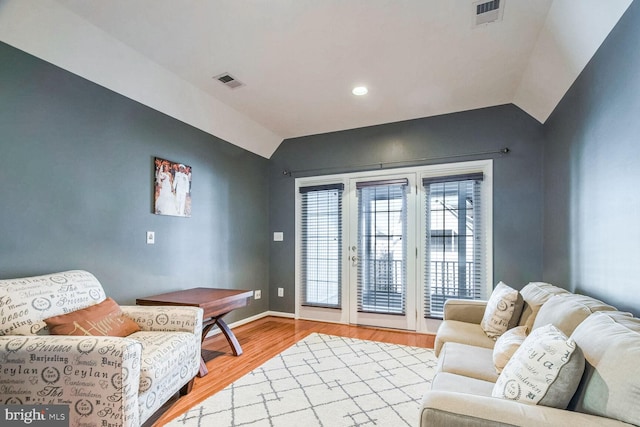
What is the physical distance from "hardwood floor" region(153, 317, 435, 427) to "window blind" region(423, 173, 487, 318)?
1.99 feet

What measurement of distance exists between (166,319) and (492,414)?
7.10 feet

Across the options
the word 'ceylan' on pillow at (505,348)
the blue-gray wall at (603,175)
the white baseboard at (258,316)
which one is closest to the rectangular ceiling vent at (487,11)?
the blue-gray wall at (603,175)

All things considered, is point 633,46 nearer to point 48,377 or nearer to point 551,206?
point 551,206

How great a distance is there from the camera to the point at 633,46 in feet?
5.17

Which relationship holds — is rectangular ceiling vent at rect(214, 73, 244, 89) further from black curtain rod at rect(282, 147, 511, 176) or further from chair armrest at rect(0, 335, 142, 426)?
chair armrest at rect(0, 335, 142, 426)

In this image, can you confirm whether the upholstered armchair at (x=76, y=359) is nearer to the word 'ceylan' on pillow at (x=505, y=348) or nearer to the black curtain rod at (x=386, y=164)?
the word 'ceylan' on pillow at (x=505, y=348)

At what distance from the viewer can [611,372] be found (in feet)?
3.34

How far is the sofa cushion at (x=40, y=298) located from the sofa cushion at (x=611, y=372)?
268 cm

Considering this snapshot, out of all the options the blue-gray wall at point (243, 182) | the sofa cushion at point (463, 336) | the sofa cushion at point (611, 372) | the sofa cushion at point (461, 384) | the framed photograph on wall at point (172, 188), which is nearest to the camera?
the sofa cushion at point (611, 372)

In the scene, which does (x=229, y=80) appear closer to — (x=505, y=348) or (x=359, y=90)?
(x=359, y=90)

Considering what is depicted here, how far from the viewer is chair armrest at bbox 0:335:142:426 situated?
1.57 metres

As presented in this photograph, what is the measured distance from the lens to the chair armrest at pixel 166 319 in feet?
7.56

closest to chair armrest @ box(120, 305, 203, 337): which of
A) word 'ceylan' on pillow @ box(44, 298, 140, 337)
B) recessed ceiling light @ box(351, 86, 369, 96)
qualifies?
word 'ceylan' on pillow @ box(44, 298, 140, 337)

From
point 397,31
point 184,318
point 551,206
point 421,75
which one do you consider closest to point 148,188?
point 184,318
